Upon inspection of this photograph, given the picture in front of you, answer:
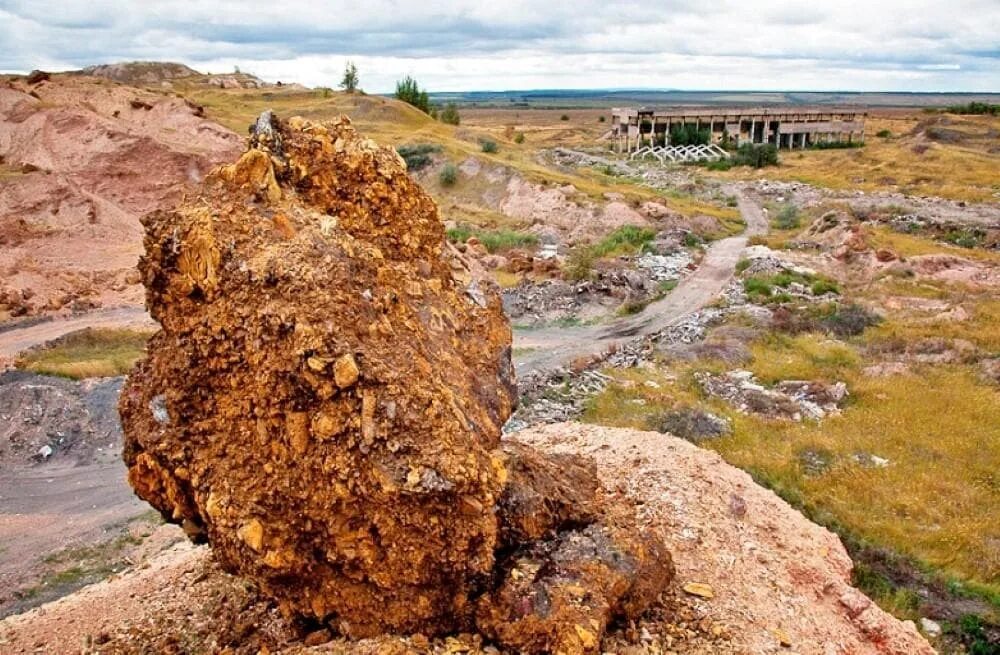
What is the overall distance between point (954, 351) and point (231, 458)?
24863 mm

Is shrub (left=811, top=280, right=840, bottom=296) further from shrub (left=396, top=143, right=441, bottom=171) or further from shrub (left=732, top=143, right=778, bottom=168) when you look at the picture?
shrub (left=732, top=143, right=778, bottom=168)

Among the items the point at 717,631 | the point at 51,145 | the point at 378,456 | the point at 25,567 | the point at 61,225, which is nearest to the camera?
the point at 378,456

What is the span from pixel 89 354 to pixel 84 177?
2169 cm

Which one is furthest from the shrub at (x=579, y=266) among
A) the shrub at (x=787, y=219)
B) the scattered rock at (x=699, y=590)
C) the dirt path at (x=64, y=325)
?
the scattered rock at (x=699, y=590)

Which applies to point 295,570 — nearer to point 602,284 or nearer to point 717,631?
point 717,631

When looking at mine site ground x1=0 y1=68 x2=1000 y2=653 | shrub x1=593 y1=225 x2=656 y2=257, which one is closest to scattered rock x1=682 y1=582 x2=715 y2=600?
mine site ground x1=0 y1=68 x2=1000 y2=653

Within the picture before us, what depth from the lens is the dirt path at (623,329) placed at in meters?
27.1

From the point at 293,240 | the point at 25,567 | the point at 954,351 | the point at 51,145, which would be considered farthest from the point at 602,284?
the point at 51,145

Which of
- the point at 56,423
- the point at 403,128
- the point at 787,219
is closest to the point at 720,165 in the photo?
the point at 787,219

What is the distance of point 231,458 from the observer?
8.07 meters

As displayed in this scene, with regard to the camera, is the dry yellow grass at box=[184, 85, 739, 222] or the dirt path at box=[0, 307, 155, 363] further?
the dry yellow grass at box=[184, 85, 739, 222]

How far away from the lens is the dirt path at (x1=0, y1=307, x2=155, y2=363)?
28266 millimetres

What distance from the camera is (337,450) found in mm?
7613

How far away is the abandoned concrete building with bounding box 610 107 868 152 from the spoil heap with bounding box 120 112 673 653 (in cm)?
8434
